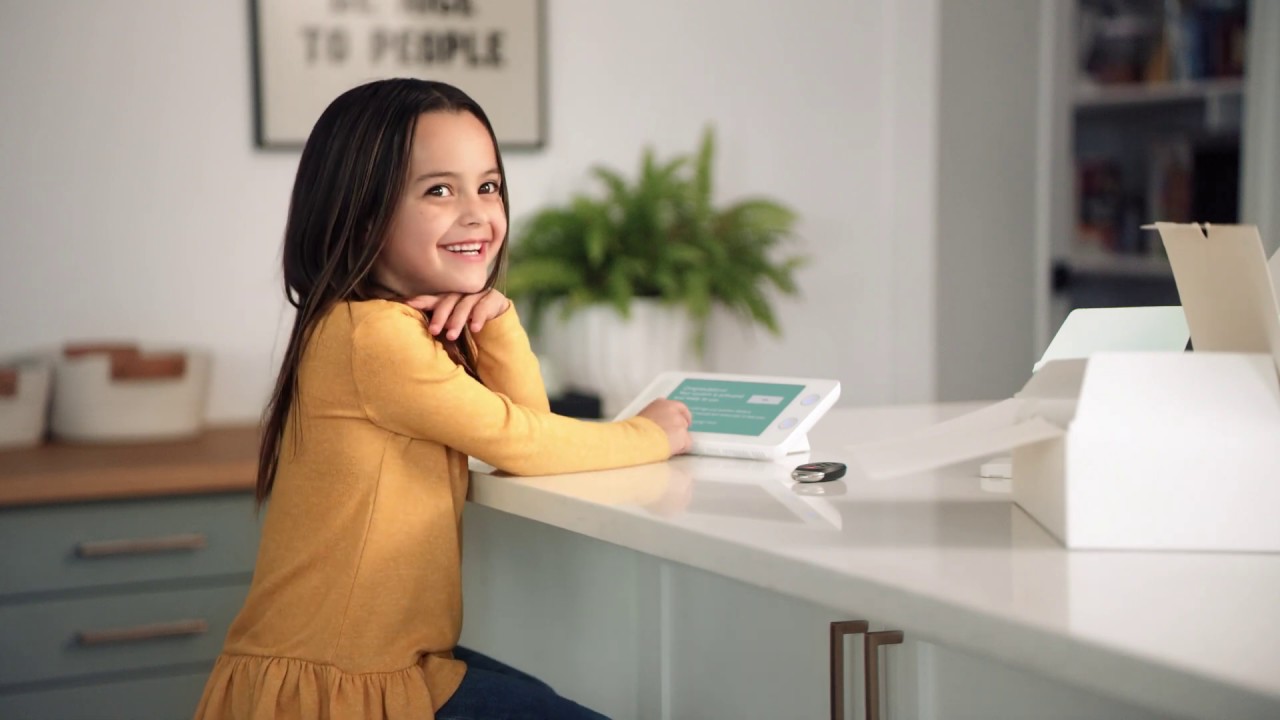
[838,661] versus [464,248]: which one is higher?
[464,248]

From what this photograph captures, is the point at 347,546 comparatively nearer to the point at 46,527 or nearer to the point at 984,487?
the point at 984,487

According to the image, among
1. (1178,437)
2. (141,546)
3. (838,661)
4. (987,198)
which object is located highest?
(987,198)

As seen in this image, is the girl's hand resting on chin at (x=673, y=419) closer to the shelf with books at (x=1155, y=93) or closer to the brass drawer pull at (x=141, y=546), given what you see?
the brass drawer pull at (x=141, y=546)

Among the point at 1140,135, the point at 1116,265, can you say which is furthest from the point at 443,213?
the point at 1140,135

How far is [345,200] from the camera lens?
1.42 meters

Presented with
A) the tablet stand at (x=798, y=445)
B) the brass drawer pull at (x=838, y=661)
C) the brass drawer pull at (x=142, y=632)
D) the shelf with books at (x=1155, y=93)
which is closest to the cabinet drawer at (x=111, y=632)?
the brass drawer pull at (x=142, y=632)

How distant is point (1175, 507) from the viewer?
981 millimetres

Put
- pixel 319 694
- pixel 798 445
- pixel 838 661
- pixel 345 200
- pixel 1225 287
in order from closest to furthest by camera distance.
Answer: pixel 1225 287, pixel 838 661, pixel 319 694, pixel 345 200, pixel 798 445

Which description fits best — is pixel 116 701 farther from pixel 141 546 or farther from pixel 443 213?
pixel 443 213

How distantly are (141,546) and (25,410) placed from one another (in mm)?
452

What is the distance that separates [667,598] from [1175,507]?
27.5 inches

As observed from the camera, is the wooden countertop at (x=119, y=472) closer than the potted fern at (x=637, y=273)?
Yes

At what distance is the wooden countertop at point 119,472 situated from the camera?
6.86ft

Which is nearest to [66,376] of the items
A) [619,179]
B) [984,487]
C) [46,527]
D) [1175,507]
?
[46,527]
